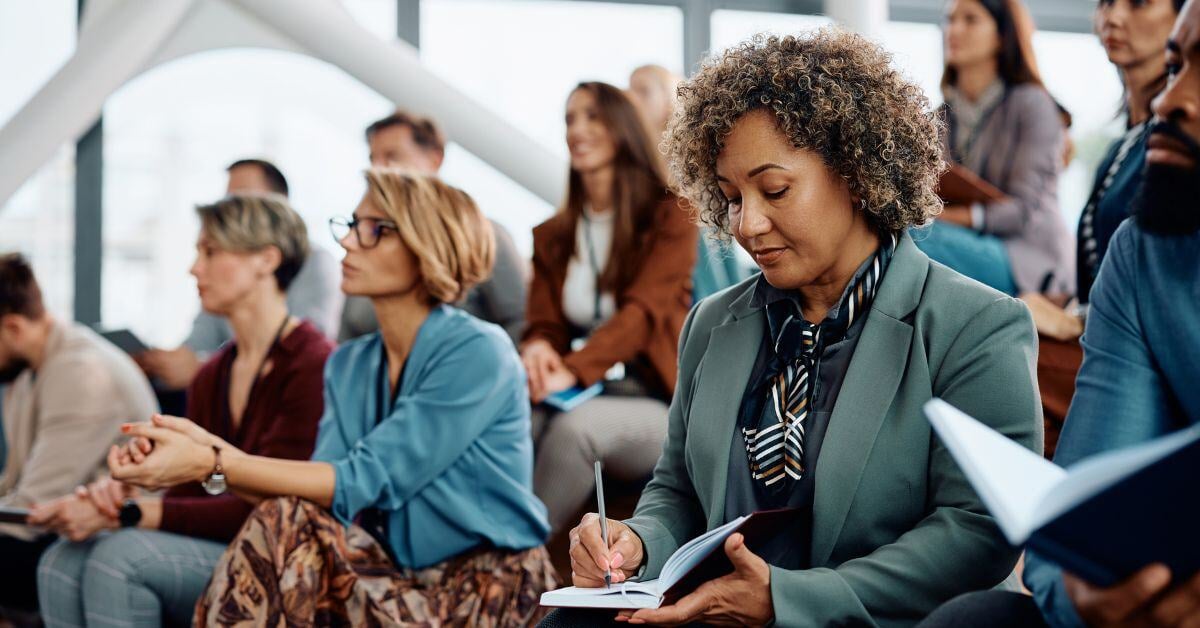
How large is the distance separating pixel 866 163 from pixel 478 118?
4132 mm

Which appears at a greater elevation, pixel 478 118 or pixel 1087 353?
pixel 478 118

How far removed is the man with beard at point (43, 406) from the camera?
3.31 m

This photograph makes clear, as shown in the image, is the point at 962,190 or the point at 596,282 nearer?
the point at 962,190

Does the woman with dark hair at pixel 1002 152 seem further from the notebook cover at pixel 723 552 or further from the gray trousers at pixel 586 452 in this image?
the notebook cover at pixel 723 552

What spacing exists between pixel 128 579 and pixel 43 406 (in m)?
1.13

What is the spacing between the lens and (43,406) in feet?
11.7

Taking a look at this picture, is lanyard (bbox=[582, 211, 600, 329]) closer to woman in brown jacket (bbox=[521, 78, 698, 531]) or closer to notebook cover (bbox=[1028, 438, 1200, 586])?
woman in brown jacket (bbox=[521, 78, 698, 531])

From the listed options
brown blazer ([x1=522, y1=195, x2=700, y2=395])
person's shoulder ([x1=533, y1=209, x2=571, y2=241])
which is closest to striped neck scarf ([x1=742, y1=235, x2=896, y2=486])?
brown blazer ([x1=522, y1=195, x2=700, y2=395])

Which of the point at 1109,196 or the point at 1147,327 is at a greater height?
the point at 1109,196

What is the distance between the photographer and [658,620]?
145cm

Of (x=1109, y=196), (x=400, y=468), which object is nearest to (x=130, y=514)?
(x=400, y=468)

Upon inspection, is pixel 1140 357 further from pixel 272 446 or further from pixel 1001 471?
pixel 272 446

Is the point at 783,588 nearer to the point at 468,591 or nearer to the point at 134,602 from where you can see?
the point at 468,591

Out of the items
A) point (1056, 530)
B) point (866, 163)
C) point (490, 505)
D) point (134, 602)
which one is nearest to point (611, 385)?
point (490, 505)
